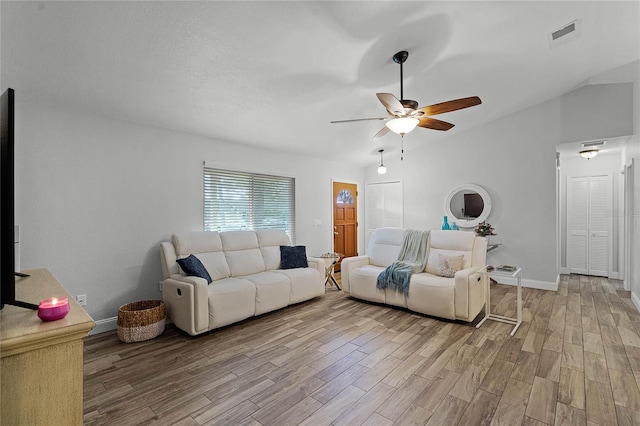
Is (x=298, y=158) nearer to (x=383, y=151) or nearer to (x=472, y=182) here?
(x=383, y=151)

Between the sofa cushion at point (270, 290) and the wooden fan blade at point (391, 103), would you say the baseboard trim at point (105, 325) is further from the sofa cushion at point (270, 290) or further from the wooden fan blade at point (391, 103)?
the wooden fan blade at point (391, 103)

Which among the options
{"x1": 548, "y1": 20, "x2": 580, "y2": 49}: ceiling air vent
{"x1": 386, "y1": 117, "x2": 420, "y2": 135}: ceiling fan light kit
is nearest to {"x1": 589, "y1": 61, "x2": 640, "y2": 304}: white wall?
{"x1": 548, "y1": 20, "x2": 580, "y2": 49}: ceiling air vent

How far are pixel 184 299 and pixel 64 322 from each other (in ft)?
6.95

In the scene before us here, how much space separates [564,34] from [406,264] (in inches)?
121

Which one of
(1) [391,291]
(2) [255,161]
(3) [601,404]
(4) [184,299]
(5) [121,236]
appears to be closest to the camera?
(3) [601,404]

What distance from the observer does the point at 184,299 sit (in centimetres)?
307

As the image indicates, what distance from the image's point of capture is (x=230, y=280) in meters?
3.61

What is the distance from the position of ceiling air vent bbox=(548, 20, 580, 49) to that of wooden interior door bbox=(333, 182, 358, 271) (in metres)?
4.01

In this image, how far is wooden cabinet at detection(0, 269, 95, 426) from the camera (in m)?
0.94

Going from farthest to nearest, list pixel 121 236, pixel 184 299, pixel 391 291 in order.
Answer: pixel 391 291, pixel 121 236, pixel 184 299

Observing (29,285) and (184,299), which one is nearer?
(29,285)

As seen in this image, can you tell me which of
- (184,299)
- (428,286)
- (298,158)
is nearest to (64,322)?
(184,299)

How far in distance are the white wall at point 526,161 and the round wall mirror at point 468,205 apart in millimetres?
119

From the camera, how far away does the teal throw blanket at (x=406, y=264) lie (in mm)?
3811
